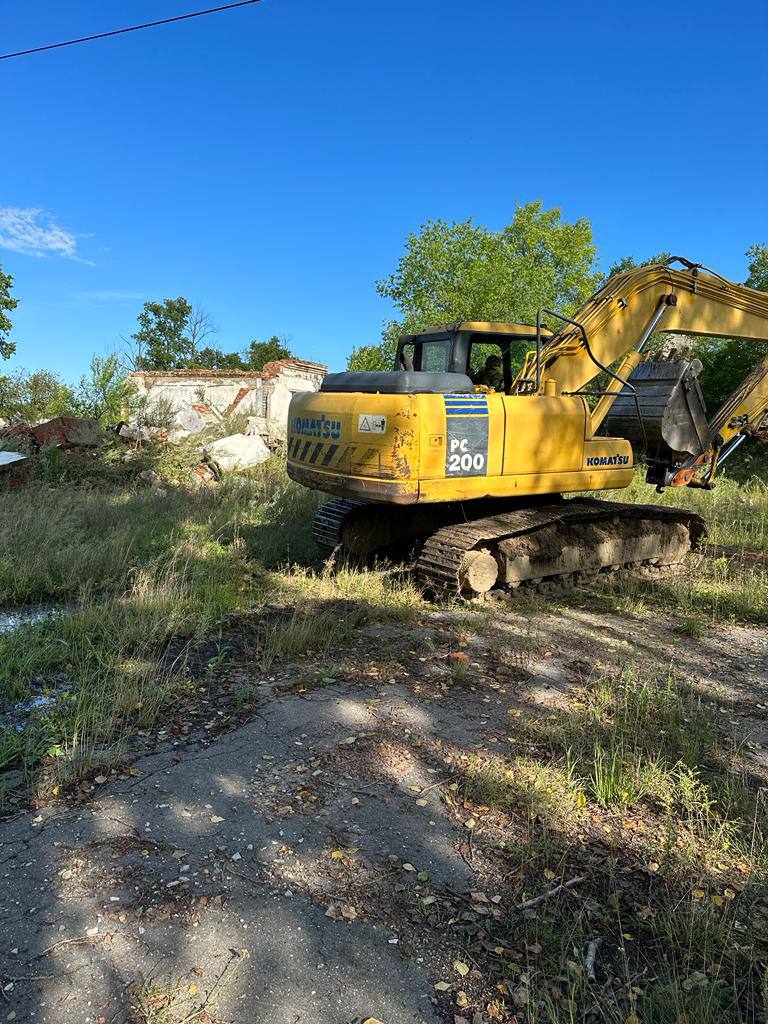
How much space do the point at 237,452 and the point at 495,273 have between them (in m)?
14.8

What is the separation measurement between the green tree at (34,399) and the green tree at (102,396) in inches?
12.7

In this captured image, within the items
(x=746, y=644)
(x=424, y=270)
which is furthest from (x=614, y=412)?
(x=424, y=270)

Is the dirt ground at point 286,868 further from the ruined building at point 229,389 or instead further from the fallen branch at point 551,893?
the ruined building at point 229,389

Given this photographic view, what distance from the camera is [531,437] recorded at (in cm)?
612

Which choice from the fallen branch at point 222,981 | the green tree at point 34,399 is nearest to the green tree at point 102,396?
the green tree at point 34,399

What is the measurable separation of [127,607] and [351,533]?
2.58m

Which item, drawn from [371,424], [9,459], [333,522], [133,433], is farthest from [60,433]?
[371,424]

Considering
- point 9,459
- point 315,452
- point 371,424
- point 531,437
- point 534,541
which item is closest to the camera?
point 371,424

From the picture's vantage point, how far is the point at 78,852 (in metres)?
2.61

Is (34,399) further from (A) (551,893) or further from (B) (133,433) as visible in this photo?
(A) (551,893)

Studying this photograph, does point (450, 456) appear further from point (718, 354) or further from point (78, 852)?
point (718, 354)

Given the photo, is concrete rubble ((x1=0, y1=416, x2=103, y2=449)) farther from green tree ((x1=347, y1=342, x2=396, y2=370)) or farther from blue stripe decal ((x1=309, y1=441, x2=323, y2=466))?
green tree ((x1=347, y1=342, x2=396, y2=370))

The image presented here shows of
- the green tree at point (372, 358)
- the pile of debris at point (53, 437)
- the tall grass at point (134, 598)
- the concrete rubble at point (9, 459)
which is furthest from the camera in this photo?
the green tree at point (372, 358)

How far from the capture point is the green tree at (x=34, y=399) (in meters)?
15.5
